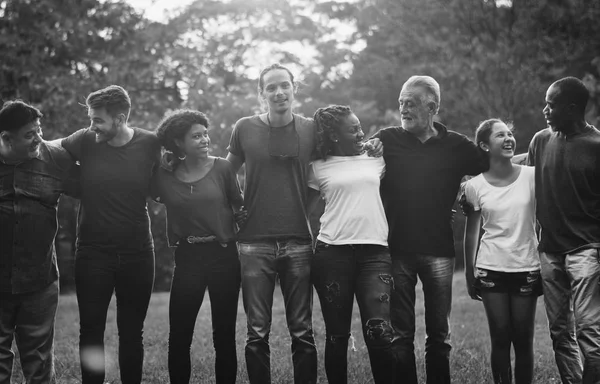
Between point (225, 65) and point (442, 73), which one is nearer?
point (442, 73)

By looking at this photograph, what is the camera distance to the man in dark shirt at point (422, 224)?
5.13 metres

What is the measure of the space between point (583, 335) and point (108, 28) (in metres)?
13.7

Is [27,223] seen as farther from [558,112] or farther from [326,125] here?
[558,112]

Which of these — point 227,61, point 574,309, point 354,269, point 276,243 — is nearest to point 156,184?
point 276,243

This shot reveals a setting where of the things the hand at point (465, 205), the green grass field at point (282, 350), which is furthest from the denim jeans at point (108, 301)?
the hand at point (465, 205)

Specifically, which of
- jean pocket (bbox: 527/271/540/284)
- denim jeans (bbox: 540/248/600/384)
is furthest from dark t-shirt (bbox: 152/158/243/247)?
denim jeans (bbox: 540/248/600/384)

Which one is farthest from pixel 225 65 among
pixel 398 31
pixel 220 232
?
pixel 220 232

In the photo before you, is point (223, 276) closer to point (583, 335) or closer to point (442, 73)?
point (583, 335)

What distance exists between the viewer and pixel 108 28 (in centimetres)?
1616

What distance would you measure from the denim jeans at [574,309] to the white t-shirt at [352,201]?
4.15 ft

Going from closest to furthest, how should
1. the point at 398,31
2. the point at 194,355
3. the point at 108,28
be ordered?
the point at 194,355
the point at 108,28
the point at 398,31

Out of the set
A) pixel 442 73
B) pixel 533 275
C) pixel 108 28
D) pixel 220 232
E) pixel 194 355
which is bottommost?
pixel 194 355

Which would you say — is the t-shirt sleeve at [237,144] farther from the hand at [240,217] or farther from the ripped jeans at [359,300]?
the ripped jeans at [359,300]

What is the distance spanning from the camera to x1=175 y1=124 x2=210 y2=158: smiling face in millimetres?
5254
